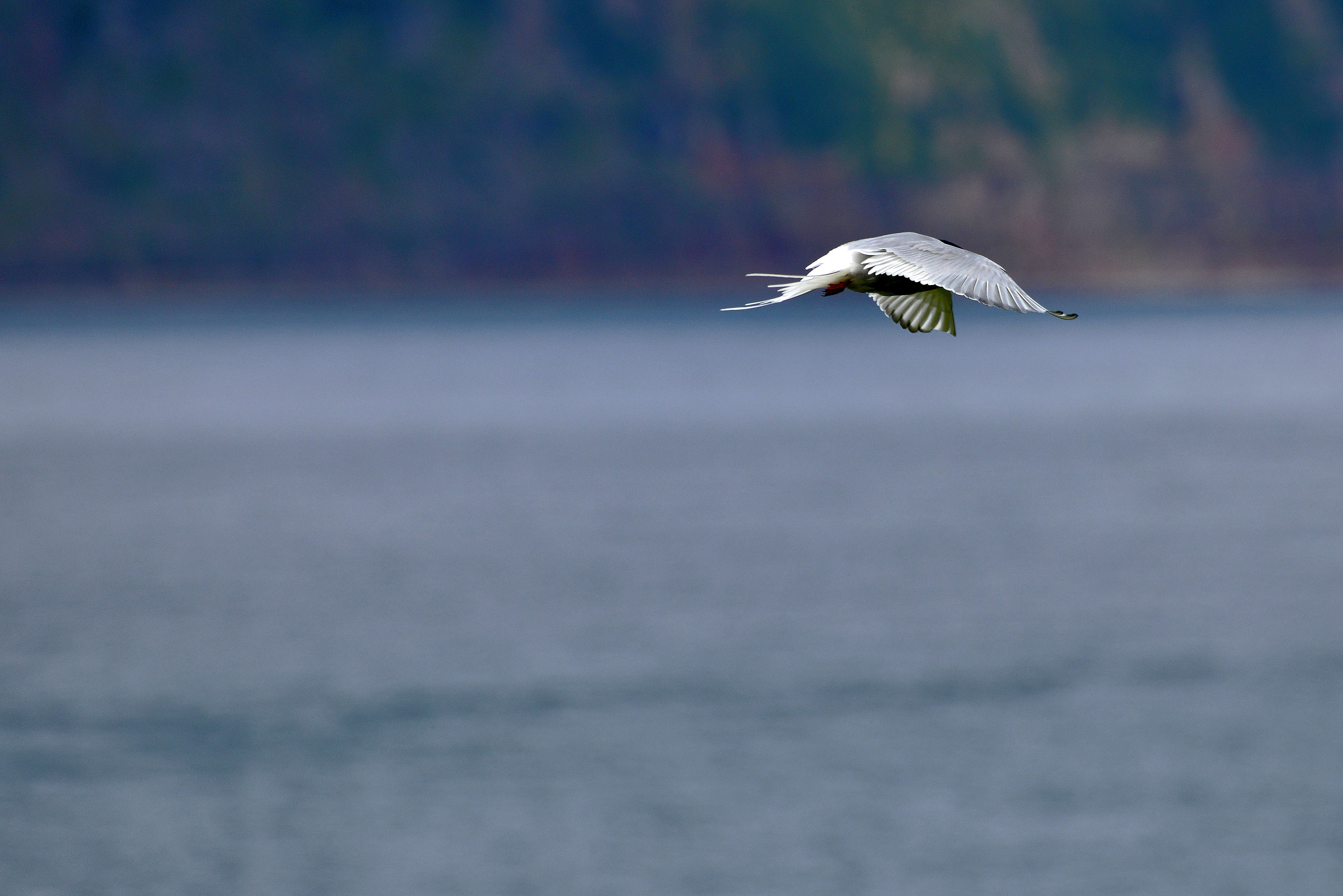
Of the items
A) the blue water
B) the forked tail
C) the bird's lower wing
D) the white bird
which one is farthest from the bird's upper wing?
the blue water

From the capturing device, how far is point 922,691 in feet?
202

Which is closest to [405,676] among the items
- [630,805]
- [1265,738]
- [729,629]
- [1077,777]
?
[729,629]

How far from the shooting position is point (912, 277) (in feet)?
27.2

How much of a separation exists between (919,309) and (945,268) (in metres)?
0.98

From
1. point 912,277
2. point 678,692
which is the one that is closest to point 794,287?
point 912,277

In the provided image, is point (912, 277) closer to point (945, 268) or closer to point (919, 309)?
point (945, 268)

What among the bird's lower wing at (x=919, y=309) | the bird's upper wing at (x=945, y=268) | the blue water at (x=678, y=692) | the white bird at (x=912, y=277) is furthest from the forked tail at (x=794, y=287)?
the blue water at (x=678, y=692)

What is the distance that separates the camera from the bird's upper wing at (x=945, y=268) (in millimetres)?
8094

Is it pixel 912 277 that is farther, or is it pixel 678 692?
pixel 678 692

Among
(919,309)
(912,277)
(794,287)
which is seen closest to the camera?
(912,277)

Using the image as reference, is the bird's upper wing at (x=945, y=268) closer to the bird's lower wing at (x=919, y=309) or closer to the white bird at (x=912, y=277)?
the white bird at (x=912, y=277)

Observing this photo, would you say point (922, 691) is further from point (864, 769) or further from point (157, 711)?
point (157, 711)

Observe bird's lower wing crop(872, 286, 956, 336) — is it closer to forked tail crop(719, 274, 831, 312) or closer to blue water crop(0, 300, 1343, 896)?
forked tail crop(719, 274, 831, 312)

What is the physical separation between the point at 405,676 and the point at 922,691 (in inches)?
728
